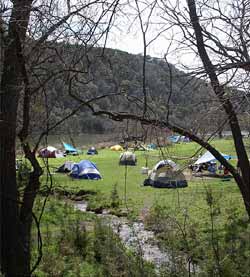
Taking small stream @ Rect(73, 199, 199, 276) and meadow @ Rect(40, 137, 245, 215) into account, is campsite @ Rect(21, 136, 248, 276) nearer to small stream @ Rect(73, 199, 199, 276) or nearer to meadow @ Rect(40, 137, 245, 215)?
meadow @ Rect(40, 137, 245, 215)

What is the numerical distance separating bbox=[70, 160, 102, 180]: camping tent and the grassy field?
0.42 metres

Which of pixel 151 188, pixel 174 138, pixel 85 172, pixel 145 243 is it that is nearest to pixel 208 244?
pixel 145 243

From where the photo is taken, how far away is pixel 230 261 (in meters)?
5.64

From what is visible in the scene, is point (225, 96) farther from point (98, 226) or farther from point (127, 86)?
point (98, 226)

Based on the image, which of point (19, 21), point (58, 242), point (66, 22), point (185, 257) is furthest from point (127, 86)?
point (58, 242)

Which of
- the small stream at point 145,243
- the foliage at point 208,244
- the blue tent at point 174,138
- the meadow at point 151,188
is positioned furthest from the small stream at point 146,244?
the blue tent at point 174,138

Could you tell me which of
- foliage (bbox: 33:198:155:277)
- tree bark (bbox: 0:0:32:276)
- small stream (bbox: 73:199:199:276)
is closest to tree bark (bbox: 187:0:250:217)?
small stream (bbox: 73:199:199:276)

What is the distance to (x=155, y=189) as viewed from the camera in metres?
17.5

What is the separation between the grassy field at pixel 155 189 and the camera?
13.4 feet

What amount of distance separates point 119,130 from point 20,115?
0.85 m

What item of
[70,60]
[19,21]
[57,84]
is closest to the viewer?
[19,21]

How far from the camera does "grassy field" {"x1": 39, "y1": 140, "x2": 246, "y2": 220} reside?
13.4 feet

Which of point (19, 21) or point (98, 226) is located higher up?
point (19, 21)

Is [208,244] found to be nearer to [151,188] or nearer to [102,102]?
[102,102]
